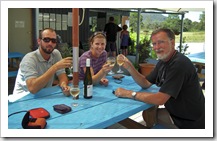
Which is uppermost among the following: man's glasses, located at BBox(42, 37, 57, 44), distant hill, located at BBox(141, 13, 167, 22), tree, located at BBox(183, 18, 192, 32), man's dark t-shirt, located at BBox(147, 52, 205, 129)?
distant hill, located at BBox(141, 13, 167, 22)

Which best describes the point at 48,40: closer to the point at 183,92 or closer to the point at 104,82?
the point at 104,82

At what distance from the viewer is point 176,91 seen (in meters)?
1.93

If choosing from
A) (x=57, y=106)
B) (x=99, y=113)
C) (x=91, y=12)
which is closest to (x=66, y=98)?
(x=57, y=106)

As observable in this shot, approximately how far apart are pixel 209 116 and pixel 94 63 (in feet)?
4.96

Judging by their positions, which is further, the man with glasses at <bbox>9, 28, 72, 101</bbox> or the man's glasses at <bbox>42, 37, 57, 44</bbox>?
the man's glasses at <bbox>42, 37, 57, 44</bbox>

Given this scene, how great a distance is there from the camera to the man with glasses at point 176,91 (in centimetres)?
194

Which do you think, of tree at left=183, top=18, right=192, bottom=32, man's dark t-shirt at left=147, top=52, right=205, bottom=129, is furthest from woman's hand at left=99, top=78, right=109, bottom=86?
tree at left=183, top=18, right=192, bottom=32

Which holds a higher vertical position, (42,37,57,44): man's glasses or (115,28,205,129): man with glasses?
(42,37,57,44): man's glasses

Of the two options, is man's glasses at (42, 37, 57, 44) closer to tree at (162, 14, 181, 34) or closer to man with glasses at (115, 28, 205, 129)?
man with glasses at (115, 28, 205, 129)

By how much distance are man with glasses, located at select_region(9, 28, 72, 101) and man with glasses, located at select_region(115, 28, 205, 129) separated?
0.61 m

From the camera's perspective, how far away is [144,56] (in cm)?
801

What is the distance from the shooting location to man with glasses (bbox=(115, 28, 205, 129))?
6.36 feet

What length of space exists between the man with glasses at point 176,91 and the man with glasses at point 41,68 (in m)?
0.61

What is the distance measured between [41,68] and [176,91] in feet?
4.72
